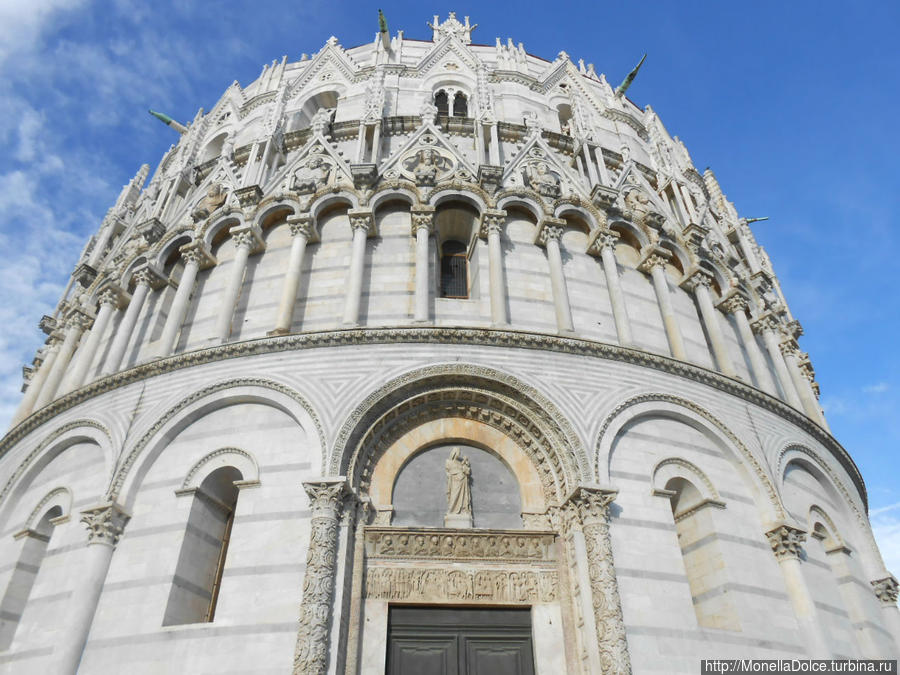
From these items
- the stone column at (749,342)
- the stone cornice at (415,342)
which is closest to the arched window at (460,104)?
the stone column at (749,342)

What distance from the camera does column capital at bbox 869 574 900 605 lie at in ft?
42.5

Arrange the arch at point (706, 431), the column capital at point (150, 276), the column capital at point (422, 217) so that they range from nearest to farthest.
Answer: the arch at point (706, 431), the column capital at point (422, 217), the column capital at point (150, 276)

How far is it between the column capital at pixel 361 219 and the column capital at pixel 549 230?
385 cm

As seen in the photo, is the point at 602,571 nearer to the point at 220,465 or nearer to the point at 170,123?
the point at 220,465

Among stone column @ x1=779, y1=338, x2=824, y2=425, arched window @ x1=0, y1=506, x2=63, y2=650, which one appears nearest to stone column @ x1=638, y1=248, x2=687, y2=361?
stone column @ x1=779, y1=338, x2=824, y2=425

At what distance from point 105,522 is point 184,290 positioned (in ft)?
17.4

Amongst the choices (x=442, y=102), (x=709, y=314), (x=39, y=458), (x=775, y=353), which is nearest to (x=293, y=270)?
(x=39, y=458)

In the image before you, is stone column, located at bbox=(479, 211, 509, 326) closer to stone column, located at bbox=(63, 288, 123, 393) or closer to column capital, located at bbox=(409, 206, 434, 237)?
column capital, located at bbox=(409, 206, 434, 237)

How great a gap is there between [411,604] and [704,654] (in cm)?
451

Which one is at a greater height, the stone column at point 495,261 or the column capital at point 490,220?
the column capital at point 490,220

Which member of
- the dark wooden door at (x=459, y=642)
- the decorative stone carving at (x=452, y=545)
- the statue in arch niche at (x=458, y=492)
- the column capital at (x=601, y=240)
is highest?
the column capital at (x=601, y=240)

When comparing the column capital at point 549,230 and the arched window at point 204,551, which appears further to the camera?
the column capital at point 549,230

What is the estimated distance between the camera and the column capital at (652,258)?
1457 cm

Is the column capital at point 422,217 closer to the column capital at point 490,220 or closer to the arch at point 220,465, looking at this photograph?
the column capital at point 490,220
